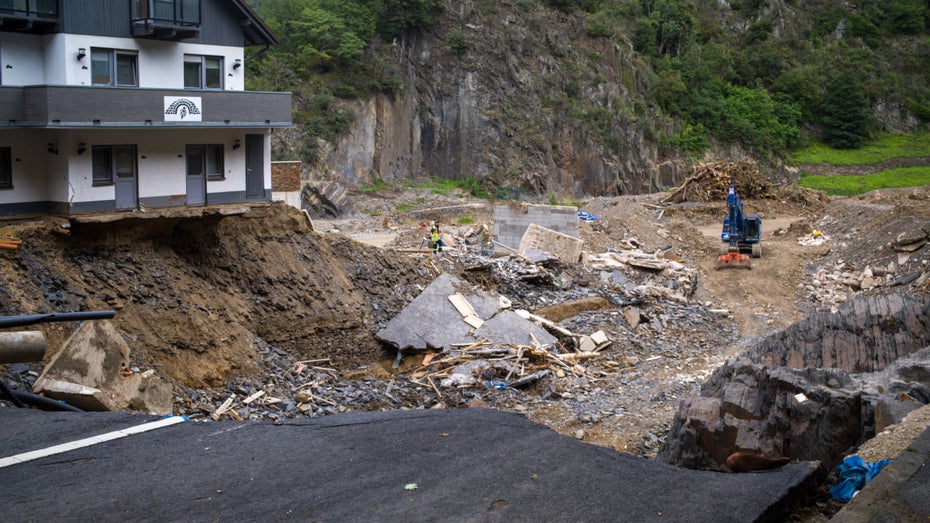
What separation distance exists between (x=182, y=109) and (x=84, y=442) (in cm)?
1115

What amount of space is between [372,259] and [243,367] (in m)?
5.77

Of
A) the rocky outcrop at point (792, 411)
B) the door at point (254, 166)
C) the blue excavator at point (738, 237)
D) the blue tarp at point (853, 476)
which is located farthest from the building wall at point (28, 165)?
the blue excavator at point (738, 237)

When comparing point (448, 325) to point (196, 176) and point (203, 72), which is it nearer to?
point (196, 176)

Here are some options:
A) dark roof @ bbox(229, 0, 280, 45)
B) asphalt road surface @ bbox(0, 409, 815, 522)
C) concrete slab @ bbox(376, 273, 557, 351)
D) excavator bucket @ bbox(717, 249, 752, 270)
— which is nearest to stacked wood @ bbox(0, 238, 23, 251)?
asphalt road surface @ bbox(0, 409, 815, 522)

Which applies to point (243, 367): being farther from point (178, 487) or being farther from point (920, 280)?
point (920, 280)

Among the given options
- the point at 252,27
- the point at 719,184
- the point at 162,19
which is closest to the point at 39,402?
the point at 162,19

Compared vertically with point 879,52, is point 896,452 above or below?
below

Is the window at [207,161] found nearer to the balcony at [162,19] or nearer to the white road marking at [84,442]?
the balcony at [162,19]

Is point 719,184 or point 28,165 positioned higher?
point 28,165

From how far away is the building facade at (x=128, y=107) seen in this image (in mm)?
16438

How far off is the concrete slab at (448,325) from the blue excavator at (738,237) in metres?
13.4

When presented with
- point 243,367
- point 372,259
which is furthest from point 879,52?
point 243,367

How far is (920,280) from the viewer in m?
25.4

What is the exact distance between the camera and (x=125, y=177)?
1766 cm
